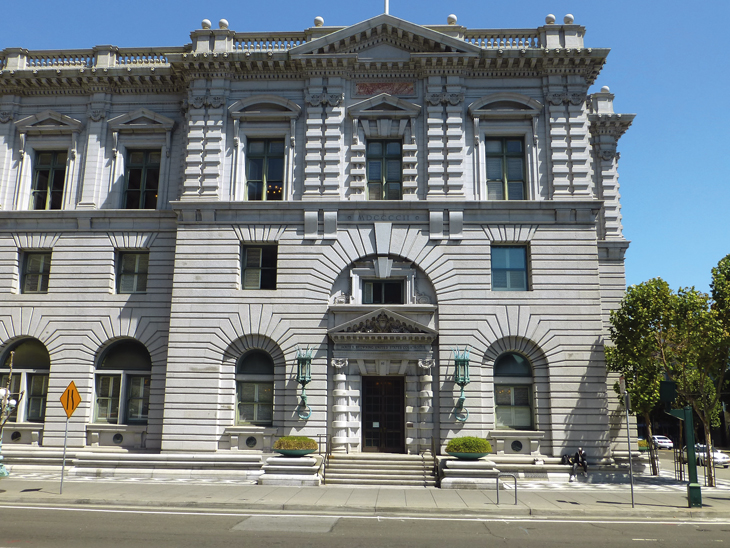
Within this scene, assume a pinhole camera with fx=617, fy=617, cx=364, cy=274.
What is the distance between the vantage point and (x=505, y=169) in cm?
2753

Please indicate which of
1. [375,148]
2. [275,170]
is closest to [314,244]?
[275,170]

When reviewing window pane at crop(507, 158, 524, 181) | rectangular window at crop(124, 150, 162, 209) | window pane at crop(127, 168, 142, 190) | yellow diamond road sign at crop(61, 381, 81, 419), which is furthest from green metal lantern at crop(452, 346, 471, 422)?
window pane at crop(127, 168, 142, 190)

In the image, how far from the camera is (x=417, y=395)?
2508cm

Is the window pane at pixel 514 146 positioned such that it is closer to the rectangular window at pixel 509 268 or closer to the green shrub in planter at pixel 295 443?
the rectangular window at pixel 509 268

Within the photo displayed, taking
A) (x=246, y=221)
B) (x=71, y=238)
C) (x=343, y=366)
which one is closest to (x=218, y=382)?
(x=343, y=366)

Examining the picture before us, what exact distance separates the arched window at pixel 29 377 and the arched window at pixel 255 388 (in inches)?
359

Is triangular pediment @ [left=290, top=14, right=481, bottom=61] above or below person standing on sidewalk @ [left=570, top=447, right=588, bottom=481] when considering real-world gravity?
above

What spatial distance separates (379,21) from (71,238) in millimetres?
17121

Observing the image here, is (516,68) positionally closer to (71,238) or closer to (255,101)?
(255,101)

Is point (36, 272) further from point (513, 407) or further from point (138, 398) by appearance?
point (513, 407)

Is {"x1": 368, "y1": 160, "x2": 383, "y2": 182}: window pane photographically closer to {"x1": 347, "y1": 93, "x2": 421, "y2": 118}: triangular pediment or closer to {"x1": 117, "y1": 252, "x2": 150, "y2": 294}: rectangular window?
{"x1": 347, "y1": 93, "x2": 421, "y2": 118}: triangular pediment

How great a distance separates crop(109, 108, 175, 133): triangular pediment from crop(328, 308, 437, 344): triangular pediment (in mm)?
12870

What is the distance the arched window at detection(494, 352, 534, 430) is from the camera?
2542 cm

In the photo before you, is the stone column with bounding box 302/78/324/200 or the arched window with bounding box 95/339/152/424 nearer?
the stone column with bounding box 302/78/324/200
